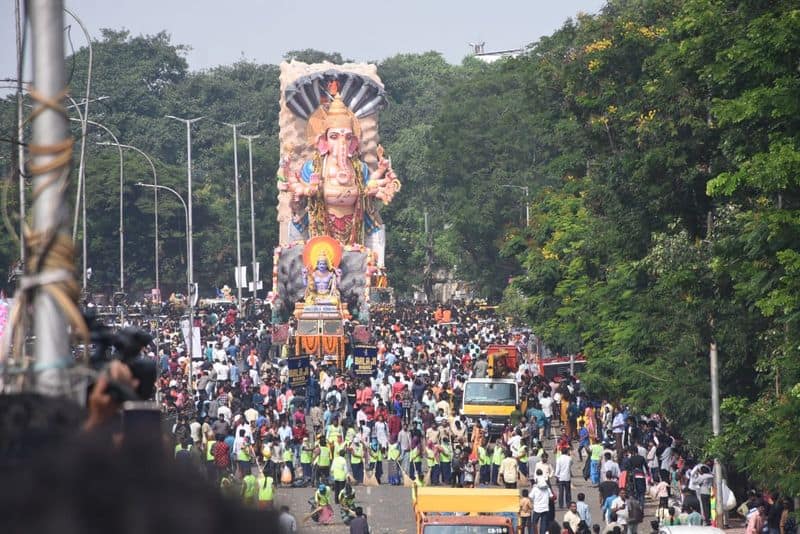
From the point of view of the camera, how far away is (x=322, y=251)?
66.1m

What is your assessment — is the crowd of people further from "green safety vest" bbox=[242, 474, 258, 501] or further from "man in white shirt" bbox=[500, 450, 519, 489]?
"green safety vest" bbox=[242, 474, 258, 501]

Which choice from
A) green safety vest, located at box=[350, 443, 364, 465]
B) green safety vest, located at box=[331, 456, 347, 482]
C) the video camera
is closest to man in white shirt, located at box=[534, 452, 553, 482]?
green safety vest, located at box=[331, 456, 347, 482]

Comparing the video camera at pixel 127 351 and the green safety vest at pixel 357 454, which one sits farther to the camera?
the green safety vest at pixel 357 454

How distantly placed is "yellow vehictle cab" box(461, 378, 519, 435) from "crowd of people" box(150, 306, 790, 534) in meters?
0.34

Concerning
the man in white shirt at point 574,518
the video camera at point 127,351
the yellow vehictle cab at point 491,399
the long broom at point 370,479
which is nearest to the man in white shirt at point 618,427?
the yellow vehictle cab at point 491,399

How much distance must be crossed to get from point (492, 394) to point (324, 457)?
332 inches

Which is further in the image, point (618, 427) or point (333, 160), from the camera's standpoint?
point (333, 160)

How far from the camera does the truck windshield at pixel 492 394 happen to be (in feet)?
119

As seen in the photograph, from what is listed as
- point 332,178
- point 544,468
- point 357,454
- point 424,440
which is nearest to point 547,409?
point 424,440

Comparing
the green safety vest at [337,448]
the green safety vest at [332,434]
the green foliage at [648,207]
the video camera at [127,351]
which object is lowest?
the green safety vest at [337,448]

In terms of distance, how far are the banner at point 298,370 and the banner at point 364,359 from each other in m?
3.14

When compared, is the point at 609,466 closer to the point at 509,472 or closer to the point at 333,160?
the point at 509,472

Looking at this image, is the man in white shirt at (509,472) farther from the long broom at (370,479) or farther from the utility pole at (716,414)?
the long broom at (370,479)

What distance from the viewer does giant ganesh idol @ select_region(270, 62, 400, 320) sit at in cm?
8031
